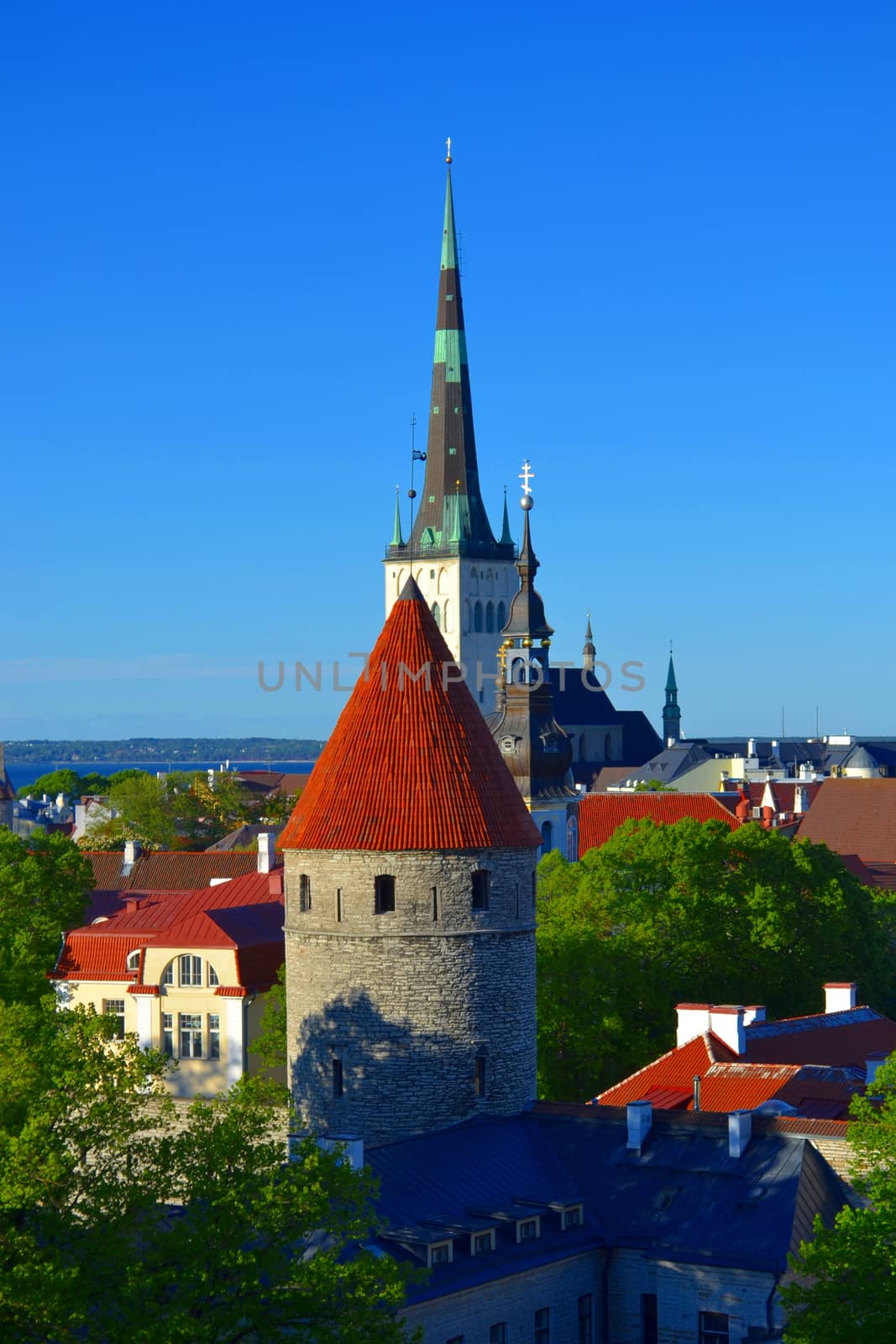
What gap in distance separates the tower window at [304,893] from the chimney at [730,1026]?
9734 millimetres

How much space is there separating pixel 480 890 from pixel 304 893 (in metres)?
3.02

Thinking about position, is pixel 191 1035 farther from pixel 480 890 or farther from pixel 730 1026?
pixel 480 890

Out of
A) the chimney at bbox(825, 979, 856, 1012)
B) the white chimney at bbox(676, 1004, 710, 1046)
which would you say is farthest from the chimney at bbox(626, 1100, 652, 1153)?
the chimney at bbox(825, 979, 856, 1012)

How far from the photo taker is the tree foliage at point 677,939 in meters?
51.7

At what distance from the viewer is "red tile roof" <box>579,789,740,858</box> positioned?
98619mm

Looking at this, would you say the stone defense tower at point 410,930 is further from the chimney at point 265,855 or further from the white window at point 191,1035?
the chimney at point 265,855

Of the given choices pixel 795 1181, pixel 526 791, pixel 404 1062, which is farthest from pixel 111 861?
pixel 795 1181

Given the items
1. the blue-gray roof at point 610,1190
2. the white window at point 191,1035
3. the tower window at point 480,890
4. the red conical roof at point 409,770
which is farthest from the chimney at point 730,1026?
the white window at point 191,1035

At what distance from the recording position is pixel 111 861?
90188mm

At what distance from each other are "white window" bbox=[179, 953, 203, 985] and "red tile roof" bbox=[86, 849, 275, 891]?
25.2 meters

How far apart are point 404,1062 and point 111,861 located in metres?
53.3

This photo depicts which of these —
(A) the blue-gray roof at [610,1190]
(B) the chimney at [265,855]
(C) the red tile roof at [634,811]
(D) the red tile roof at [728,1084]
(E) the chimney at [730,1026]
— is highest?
(C) the red tile roof at [634,811]

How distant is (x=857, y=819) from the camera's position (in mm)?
99375

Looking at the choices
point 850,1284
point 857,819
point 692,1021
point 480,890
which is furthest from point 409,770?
point 857,819
